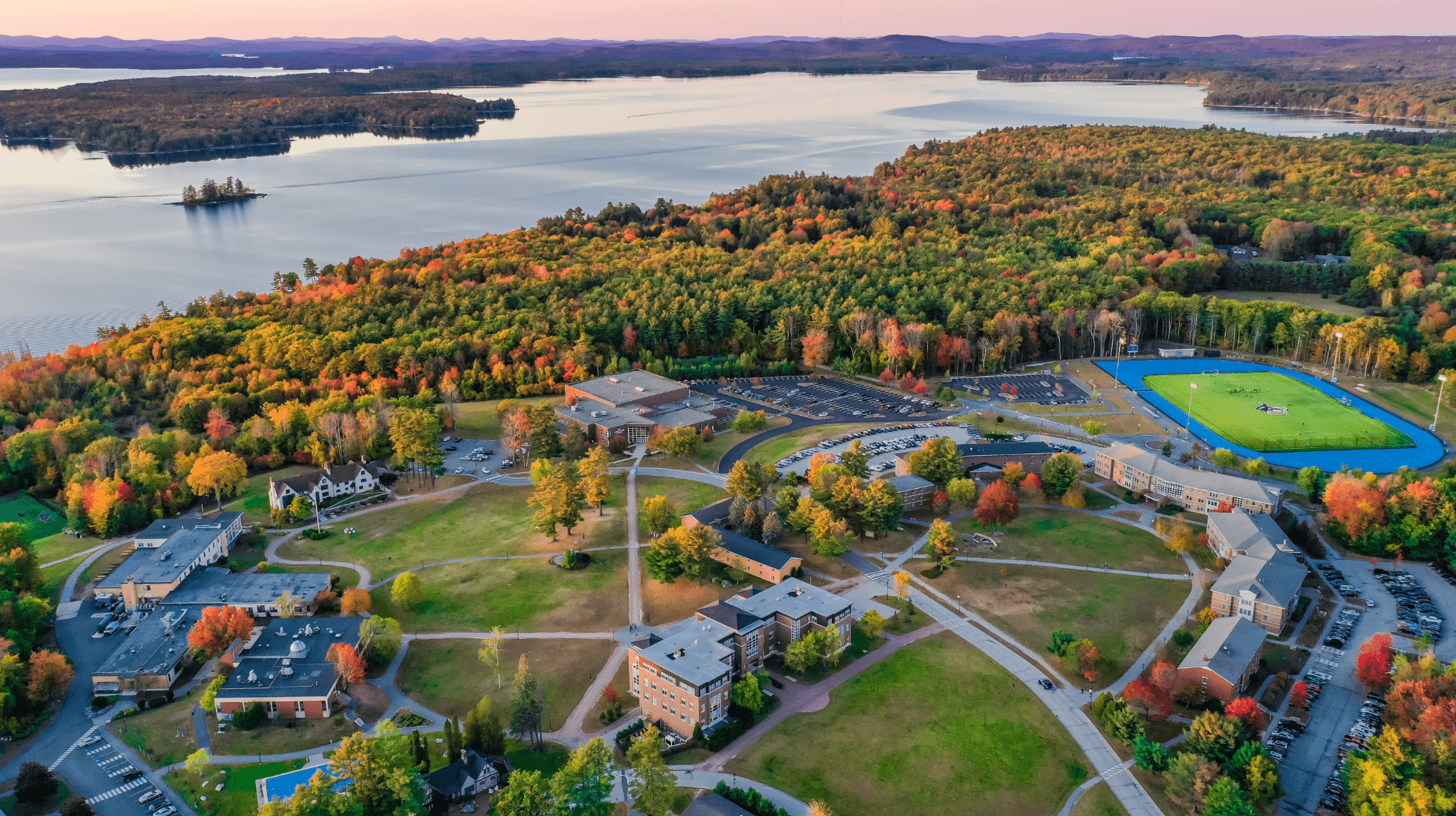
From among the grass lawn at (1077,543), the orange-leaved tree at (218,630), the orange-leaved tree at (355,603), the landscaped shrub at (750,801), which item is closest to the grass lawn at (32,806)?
the orange-leaved tree at (218,630)

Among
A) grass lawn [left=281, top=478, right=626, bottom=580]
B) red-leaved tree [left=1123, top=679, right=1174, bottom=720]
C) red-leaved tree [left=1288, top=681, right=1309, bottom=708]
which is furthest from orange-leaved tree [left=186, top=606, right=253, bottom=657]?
red-leaved tree [left=1288, top=681, right=1309, bottom=708]

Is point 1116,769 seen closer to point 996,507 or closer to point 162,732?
point 996,507

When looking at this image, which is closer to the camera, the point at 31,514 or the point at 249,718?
the point at 249,718

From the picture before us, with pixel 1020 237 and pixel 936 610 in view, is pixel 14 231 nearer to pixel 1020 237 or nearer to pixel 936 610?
pixel 1020 237

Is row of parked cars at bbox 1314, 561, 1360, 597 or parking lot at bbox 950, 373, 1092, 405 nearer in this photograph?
row of parked cars at bbox 1314, 561, 1360, 597

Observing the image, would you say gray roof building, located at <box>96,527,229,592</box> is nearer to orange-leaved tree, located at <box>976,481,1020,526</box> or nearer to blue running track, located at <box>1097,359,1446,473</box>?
orange-leaved tree, located at <box>976,481,1020,526</box>

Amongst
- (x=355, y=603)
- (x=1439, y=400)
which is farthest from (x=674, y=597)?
(x=1439, y=400)

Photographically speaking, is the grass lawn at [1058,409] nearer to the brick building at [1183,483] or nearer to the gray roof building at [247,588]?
the brick building at [1183,483]
